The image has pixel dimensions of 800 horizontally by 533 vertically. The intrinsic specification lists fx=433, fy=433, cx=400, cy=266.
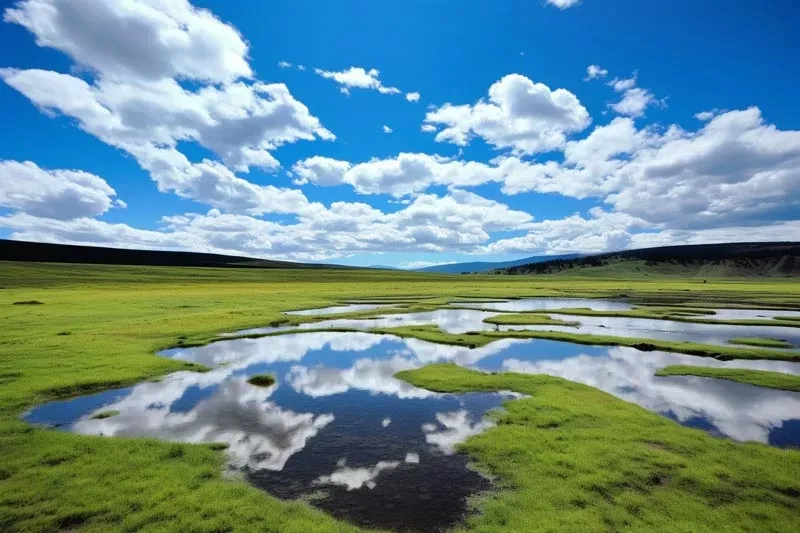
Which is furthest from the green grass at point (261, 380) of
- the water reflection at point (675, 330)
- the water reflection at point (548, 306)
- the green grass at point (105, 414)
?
the water reflection at point (548, 306)

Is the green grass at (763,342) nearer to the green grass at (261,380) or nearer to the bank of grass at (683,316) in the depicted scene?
the bank of grass at (683,316)

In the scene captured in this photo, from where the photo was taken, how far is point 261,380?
2528 cm

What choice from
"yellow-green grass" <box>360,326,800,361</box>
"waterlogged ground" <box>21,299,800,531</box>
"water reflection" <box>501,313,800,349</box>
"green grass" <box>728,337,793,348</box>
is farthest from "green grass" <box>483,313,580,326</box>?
"green grass" <box>728,337,793,348</box>

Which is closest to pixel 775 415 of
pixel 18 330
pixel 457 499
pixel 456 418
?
pixel 456 418

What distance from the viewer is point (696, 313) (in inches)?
2383

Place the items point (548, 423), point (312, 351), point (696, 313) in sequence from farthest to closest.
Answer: point (696, 313)
point (312, 351)
point (548, 423)

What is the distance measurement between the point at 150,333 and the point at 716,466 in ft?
136

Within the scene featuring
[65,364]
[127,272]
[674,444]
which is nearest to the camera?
[674,444]

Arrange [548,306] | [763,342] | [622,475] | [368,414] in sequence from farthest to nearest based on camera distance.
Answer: [548,306] → [763,342] → [368,414] → [622,475]

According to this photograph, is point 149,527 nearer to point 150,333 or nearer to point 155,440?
point 155,440

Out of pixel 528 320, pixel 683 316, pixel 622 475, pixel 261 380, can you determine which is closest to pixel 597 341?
pixel 528 320

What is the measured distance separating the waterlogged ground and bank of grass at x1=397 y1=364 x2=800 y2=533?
50.4 inches

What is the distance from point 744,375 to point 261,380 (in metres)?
28.5

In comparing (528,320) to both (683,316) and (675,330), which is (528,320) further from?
(683,316)
